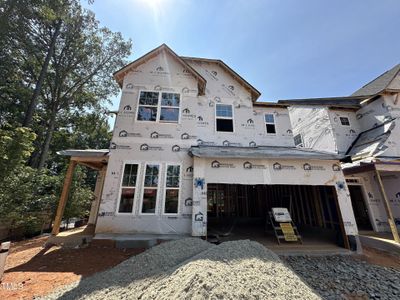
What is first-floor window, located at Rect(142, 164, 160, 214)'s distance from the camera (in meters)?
7.18

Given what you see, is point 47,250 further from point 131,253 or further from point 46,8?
point 46,8

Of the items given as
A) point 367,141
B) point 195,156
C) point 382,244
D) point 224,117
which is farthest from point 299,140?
point 195,156

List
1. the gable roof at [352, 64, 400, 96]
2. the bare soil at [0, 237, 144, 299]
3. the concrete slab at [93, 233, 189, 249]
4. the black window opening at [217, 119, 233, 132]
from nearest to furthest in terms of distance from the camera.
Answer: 1. the bare soil at [0, 237, 144, 299]
2. the concrete slab at [93, 233, 189, 249]
3. the black window opening at [217, 119, 233, 132]
4. the gable roof at [352, 64, 400, 96]

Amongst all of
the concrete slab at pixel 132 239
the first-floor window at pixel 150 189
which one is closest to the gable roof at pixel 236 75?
the first-floor window at pixel 150 189

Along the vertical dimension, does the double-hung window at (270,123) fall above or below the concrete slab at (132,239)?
above

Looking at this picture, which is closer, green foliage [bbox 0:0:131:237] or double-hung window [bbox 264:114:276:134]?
green foliage [bbox 0:0:131:237]

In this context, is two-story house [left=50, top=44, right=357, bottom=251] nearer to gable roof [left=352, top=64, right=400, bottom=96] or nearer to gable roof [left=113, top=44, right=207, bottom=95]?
gable roof [left=113, top=44, right=207, bottom=95]

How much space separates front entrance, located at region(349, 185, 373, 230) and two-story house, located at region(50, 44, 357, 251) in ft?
12.0

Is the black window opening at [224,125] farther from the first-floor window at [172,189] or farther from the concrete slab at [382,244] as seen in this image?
the concrete slab at [382,244]

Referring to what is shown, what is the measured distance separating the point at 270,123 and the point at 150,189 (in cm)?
744

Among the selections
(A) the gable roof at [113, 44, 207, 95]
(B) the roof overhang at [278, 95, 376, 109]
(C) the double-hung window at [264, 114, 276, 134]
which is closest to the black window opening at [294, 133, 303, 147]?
(B) the roof overhang at [278, 95, 376, 109]

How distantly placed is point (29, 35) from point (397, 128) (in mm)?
25844

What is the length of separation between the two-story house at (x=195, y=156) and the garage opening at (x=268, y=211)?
0.22ft

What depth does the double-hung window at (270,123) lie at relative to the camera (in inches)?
396
